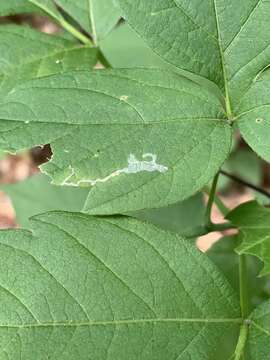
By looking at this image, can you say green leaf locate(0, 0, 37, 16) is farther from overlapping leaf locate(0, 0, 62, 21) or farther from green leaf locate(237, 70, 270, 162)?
green leaf locate(237, 70, 270, 162)

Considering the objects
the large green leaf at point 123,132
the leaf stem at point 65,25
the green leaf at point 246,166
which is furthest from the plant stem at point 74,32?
the green leaf at point 246,166

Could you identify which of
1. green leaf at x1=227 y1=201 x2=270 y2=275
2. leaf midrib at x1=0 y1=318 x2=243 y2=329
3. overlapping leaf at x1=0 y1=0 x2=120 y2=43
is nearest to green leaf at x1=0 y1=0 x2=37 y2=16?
overlapping leaf at x1=0 y1=0 x2=120 y2=43

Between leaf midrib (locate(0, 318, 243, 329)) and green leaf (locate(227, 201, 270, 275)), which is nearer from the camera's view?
leaf midrib (locate(0, 318, 243, 329))

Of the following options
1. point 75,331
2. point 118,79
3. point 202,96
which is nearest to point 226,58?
point 202,96

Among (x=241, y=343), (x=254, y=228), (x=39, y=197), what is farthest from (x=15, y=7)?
(x=241, y=343)

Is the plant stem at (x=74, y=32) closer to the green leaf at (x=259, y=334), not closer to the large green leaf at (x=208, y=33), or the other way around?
the large green leaf at (x=208, y=33)

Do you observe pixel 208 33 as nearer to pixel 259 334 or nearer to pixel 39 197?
pixel 259 334
